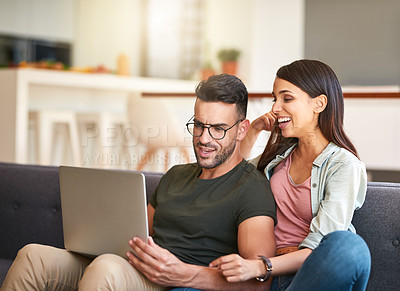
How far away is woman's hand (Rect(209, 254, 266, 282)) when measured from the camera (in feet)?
5.31

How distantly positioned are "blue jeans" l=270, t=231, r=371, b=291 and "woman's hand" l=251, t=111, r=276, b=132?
626 millimetres

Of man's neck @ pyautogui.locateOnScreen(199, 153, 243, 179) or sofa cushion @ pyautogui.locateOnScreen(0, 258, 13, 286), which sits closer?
man's neck @ pyautogui.locateOnScreen(199, 153, 243, 179)

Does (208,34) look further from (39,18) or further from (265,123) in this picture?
(265,123)

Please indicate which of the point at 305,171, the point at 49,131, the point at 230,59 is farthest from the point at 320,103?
the point at 230,59

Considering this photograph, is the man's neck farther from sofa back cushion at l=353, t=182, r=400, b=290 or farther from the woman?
sofa back cushion at l=353, t=182, r=400, b=290

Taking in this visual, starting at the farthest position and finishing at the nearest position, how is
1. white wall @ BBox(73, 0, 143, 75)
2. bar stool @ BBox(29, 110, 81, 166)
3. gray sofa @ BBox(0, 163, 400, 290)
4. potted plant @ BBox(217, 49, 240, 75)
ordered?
white wall @ BBox(73, 0, 143, 75) → potted plant @ BBox(217, 49, 240, 75) → bar stool @ BBox(29, 110, 81, 166) → gray sofa @ BBox(0, 163, 400, 290)

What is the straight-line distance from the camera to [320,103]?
73.5 inches

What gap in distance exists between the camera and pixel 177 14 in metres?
7.76

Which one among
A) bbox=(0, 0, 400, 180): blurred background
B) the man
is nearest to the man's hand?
the man

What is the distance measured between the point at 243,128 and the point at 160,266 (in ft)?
1.77

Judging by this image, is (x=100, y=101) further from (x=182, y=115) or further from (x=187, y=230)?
(x=187, y=230)

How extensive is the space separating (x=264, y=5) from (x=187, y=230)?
564cm

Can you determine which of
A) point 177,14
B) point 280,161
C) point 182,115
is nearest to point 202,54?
point 177,14

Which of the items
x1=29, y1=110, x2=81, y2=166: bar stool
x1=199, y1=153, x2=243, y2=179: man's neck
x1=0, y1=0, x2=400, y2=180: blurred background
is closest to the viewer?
x1=199, y1=153, x2=243, y2=179: man's neck
